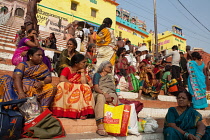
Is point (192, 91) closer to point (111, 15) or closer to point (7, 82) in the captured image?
point (7, 82)

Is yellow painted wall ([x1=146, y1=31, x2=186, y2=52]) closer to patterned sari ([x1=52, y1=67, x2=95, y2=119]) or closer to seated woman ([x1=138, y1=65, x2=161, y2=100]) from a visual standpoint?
seated woman ([x1=138, y1=65, x2=161, y2=100])

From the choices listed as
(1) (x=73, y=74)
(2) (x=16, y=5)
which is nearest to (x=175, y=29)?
(2) (x=16, y=5)

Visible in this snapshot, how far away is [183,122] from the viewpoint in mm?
3037

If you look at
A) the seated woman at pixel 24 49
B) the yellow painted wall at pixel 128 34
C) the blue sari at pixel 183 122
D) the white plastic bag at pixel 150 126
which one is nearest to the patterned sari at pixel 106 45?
the seated woman at pixel 24 49

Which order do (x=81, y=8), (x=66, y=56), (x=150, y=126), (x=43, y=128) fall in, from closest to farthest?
(x=43, y=128), (x=150, y=126), (x=66, y=56), (x=81, y=8)

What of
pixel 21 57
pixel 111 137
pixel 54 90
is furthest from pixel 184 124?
pixel 21 57

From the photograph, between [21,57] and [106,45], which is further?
[106,45]

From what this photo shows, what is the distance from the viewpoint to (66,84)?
9.93ft

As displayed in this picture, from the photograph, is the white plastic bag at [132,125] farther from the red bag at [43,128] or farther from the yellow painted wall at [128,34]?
the yellow painted wall at [128,34]

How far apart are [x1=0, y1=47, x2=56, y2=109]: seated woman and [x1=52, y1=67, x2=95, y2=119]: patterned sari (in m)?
0.16

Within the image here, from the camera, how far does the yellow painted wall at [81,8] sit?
20.4 meters

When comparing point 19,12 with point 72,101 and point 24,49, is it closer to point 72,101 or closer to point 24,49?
point 24,49

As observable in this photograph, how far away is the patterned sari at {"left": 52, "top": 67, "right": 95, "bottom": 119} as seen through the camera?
2.89 metres

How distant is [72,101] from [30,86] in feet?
2.32
